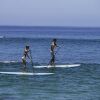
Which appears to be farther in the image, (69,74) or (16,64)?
(16,64)

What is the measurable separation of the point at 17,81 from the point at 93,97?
8.31 m

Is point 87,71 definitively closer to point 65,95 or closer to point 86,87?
point 86,87

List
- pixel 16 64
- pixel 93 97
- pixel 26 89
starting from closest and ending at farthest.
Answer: pixel 93 97 → pixel 26 89 → pixel 16 64

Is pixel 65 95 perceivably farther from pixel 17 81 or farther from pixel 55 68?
pixel 55 68

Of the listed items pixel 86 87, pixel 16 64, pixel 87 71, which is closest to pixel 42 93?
pixel 86 87

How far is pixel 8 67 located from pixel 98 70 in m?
8.31

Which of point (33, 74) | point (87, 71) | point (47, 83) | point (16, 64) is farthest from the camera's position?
point (16, 64)

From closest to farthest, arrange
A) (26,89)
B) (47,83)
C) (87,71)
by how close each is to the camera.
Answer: (26,89)
(47,83)
(87,71)

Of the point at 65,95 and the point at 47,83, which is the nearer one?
the point at 65,95

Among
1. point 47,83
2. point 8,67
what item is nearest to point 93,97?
point 47,83

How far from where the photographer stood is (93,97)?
29.6 metres

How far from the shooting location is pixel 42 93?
1213 inches

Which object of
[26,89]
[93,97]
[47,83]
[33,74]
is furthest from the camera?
[33,74]

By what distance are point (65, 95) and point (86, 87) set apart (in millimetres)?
3460
